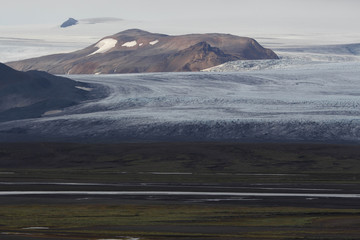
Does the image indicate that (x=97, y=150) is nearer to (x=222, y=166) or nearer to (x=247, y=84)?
(x=222, y=166)

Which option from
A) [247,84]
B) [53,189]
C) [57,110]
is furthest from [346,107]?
[53,189]

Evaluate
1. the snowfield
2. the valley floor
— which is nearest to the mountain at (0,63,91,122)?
the snowfield

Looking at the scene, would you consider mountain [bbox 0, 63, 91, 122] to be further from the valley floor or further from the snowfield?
the valley floor

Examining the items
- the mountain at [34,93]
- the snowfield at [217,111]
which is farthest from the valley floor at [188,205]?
the mountain at [34,93]

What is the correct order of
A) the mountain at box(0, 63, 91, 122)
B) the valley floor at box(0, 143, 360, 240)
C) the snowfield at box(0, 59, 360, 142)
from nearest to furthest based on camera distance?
1. the valley floor at box(0, 143, 360, 240)
2. the snowfield at box(0, 59, 360, 142)
3. the mountain at box(0, 63, 91, 122)

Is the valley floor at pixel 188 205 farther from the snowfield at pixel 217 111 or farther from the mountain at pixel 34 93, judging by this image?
the mountain at pixel 34 93

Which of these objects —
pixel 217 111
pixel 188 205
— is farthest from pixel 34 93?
pixel 188 205
